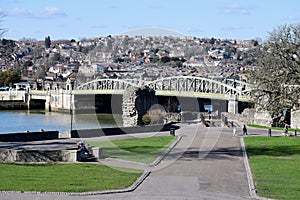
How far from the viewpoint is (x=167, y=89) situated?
9069cm

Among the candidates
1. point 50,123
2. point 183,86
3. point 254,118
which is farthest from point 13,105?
point 254,118

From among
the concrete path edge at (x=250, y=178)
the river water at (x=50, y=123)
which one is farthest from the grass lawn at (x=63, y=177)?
the river water at (x=50, y=123)

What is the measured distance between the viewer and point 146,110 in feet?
174

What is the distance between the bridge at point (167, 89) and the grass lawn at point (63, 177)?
4698 cm

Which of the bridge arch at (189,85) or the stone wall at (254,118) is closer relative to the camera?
the stone wall at (254,118)

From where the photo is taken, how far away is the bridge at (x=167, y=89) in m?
74.0

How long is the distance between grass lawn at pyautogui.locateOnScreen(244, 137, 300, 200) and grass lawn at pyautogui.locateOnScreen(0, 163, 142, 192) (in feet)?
13.8

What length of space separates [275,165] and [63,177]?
27.9 ft

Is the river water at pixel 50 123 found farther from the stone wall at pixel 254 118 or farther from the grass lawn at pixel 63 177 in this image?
the grass lawn at pixel 63 177

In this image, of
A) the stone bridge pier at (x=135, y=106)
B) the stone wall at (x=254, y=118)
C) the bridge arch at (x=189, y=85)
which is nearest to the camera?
the stone wall at (x=254, y=118)

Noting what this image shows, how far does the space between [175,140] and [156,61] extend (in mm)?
138385

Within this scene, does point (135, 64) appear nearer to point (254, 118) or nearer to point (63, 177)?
point (254, 118)

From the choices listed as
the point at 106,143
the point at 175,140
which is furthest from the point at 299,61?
the point at 106,143

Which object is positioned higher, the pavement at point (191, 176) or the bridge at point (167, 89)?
the bridge at point (167, 89)
